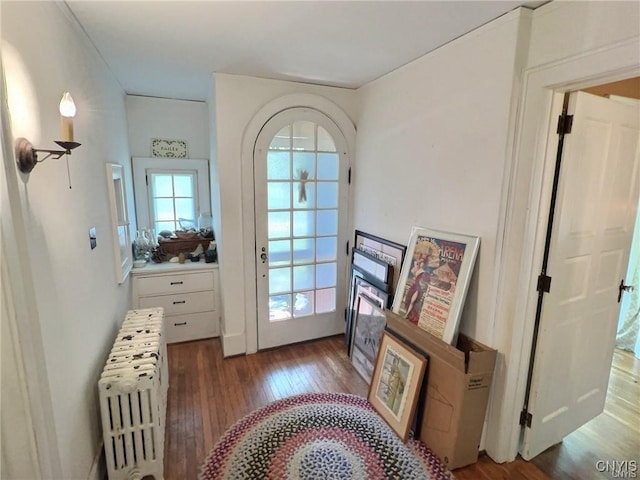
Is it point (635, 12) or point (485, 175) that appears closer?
point (635, 12)

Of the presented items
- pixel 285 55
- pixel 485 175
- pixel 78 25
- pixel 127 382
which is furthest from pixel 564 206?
pixel 78 25

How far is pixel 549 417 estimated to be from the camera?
193 cm

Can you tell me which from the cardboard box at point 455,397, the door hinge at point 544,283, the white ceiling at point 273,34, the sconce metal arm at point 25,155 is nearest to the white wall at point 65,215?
the sconce metal arm at point 25,155

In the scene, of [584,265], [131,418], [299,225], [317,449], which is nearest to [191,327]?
[299,225]

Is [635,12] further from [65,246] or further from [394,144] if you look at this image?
[65,246]

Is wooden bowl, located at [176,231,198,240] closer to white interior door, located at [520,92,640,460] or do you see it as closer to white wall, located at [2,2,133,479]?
white wall, located at [2,2,133,479]

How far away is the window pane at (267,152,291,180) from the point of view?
2824 millimetres

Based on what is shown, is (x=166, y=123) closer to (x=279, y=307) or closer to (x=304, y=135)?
(x=304, y=135)

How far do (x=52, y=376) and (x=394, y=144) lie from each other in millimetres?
2375

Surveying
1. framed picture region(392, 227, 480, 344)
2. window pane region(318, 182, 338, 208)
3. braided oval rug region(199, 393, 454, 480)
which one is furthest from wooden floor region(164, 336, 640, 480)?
window pane region(318, 182, 338, 208)

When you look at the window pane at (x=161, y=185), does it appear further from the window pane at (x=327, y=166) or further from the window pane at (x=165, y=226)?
the window pane at (x=327, y=166)

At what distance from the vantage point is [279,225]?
2.95 m

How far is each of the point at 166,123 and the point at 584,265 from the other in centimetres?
372

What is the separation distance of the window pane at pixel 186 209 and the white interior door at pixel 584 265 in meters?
3.31
